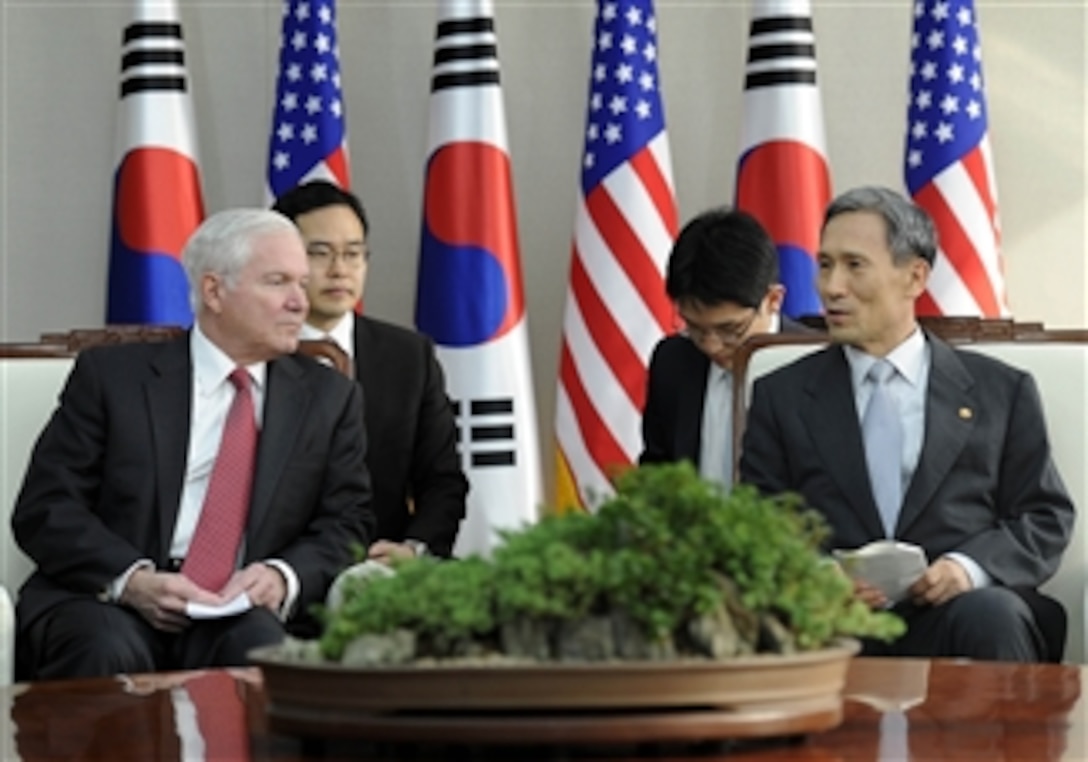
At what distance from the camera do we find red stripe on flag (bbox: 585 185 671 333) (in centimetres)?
658

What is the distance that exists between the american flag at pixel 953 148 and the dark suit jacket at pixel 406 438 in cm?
165

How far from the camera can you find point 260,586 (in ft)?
14.3

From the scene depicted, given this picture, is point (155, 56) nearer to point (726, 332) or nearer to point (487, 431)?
point (487, 431)

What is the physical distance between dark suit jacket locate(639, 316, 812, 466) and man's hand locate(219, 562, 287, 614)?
1.10 metres

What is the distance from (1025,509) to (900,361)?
0.39m

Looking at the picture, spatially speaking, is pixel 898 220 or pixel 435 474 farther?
pixel 435 474

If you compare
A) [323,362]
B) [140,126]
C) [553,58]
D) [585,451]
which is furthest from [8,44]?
[323,362]

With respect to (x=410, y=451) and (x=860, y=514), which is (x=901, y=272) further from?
(x=410, y=451)

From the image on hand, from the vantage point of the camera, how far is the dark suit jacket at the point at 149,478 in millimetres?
4473

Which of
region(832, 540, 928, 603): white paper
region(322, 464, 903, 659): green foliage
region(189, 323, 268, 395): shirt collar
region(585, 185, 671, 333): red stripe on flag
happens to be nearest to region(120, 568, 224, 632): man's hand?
region(189, 323, 268, 395): shirt collar

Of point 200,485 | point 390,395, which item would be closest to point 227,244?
point 200,485

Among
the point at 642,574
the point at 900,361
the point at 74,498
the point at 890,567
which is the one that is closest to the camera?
the point at 642,574

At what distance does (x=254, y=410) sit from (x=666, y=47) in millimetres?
2825

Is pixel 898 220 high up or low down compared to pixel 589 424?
up
